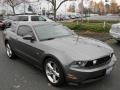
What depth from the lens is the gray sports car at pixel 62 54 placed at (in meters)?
4.01

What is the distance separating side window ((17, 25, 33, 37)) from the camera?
553 cm

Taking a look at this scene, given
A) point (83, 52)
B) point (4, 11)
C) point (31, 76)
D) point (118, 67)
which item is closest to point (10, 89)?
point (31, 76)

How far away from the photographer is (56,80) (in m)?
4.46

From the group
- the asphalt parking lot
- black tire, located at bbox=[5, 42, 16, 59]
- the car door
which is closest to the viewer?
the asphalt parking lot

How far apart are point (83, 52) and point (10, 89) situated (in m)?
1.84

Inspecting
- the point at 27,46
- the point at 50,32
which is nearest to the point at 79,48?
the point at 50,32

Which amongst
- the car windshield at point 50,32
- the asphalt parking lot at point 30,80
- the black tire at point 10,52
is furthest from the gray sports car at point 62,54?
the black tire at point 10,52

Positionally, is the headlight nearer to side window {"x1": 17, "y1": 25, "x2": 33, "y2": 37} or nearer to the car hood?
the car hood

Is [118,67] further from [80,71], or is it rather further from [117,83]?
[80,71]

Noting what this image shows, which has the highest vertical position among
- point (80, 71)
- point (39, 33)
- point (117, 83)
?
point (39, 33)

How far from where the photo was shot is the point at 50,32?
5492 mm

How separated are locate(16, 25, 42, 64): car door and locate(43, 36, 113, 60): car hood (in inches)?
13.6

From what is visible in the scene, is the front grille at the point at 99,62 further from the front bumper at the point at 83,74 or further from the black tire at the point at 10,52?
the black tire at the point at 10,52

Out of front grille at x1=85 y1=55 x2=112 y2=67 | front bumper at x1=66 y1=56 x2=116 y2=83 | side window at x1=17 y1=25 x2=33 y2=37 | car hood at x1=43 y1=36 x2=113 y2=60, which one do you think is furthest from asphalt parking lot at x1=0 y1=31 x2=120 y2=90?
side window at x1=17 y1=25 x2=33 y2=37
